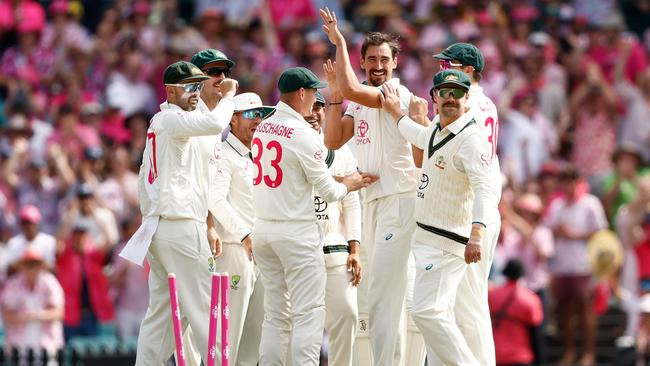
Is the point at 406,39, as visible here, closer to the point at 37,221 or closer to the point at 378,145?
the point at 37,221

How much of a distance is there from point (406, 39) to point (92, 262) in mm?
6301

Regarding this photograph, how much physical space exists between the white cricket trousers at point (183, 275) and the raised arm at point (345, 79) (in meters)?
1.60

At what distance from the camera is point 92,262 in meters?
19.4

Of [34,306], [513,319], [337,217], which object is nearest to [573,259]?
[513,319]

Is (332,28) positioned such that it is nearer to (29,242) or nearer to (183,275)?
(183,275)

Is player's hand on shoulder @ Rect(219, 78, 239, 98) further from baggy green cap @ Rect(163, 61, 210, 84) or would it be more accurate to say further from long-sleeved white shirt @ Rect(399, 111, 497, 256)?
long-sleeved white shirt @ Rect(399, 111, 497, 256)

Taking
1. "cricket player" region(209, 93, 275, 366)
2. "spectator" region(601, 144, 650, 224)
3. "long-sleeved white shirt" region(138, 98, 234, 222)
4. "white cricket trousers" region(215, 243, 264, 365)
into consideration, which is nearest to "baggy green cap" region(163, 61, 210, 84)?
"long-sleeved white shirt" region(138, 98, 234, 222)

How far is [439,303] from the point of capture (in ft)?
41.0

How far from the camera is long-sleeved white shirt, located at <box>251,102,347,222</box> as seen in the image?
42.1ft

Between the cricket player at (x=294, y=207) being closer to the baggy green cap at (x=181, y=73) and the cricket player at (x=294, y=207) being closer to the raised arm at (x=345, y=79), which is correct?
the raised arm at (x=345, y=79)

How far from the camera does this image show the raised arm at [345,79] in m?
13.0

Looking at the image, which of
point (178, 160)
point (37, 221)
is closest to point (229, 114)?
point (178, 160)

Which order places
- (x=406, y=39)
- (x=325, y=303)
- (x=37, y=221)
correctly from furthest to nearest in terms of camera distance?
(x=406, y=39)
(x=37, y=221)
(x=325, y=303)

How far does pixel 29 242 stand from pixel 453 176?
783 centimetres
